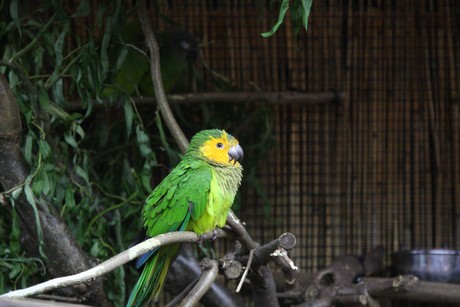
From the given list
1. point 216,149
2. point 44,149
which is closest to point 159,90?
point 216,149

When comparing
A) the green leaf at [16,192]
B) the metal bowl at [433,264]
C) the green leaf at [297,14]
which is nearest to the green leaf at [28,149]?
the green leaf at [16,192]

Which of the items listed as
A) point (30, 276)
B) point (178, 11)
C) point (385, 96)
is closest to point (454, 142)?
point (385, 96)

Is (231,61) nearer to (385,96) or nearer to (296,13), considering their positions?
(385,96)

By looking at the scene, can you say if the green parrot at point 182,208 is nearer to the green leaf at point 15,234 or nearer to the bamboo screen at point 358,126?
the green leaf at point 15,234

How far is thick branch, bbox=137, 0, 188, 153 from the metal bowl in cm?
115

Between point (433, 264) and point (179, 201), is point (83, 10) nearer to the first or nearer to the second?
point (179, 201)

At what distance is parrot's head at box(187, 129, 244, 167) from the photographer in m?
2.23

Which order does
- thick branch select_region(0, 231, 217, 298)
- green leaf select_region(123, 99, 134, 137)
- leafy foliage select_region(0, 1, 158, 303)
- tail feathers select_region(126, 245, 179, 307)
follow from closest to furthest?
thick branch select_region(0, 231, 217, 298) < tail feathers select_region(126, 245, 179, 307) < leafy foliage select_region(0, 1, 158, 303) < green leaf select_region(123, 99, 134, 137)

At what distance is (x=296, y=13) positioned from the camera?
193 centimetres

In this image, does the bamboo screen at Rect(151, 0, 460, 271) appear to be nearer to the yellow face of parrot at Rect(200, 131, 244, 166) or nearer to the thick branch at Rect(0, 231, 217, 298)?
the yellow face of parrot at Rect(200, 131, 244, 166)

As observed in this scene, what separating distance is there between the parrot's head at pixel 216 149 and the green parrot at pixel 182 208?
0.03 m

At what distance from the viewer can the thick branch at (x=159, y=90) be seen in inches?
91.1

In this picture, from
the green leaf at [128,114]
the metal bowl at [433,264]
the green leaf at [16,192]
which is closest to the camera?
the green leaf at [16,192]

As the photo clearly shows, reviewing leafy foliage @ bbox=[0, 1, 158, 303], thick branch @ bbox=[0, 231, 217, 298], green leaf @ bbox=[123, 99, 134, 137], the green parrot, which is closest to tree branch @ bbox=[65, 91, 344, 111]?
leafy foliage @ bbox=[0, 1, 158, 303]
